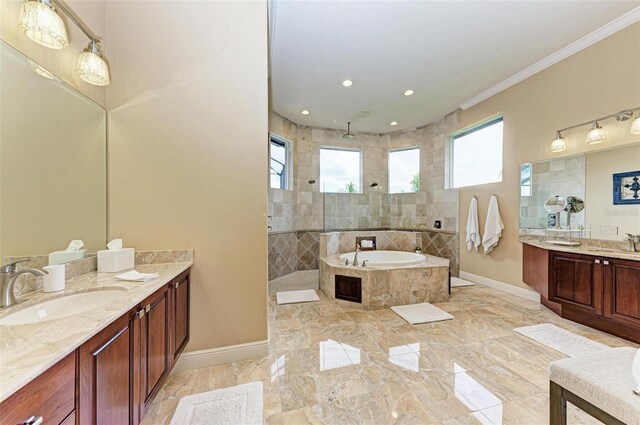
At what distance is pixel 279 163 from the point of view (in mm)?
5250

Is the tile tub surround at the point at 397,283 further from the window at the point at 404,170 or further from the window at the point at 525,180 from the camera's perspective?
the window at the point at 404,170

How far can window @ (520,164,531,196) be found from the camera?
363 cm

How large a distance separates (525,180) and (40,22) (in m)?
5.09

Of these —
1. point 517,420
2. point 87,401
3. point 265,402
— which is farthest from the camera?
point 265,402

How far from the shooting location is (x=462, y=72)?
3.57 metres

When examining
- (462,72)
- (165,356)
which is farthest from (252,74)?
(462,72)

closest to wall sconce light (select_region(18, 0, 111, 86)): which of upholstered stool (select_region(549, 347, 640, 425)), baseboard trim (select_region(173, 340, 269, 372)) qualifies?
baseboard trim (select_region(173, 340, 269, 372))

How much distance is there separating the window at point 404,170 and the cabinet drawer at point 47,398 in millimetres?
5985

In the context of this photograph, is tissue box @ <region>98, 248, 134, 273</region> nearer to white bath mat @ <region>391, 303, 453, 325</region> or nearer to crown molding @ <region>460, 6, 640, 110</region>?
white bath mat @ <region>391, 303, 453, 325</region>

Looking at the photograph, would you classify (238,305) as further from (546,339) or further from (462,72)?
(462,72)

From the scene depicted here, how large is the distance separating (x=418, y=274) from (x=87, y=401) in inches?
135

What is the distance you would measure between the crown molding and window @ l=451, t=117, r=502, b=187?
0.49 meters

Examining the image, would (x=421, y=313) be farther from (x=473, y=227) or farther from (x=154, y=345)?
(x=154, y=345)

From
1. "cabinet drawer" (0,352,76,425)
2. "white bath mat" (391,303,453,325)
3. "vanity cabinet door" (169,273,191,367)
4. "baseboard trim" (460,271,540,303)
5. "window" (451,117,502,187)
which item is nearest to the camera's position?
"cabinet drawer" (0,352,76,425)
